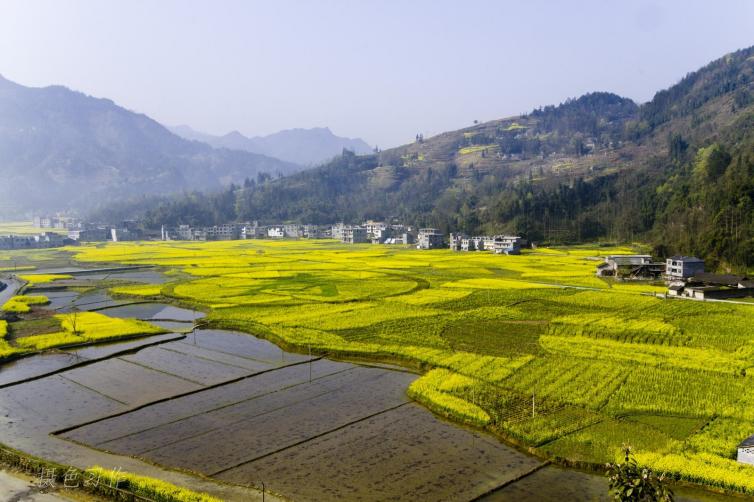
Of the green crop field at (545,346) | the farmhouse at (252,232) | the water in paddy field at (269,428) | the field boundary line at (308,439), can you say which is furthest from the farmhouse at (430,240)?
the field boundary line at (308,439)

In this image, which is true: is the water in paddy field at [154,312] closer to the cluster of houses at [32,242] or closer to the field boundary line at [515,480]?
Result: the field boundary line at [515,480]

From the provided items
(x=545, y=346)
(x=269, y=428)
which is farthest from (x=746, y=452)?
(x=269, y=428)

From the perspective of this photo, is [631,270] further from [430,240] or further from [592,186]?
[592,186]

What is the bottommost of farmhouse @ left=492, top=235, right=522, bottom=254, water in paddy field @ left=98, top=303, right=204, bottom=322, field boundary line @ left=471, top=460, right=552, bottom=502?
field boundary line @ left=471, top=460, right=552, bottom=502

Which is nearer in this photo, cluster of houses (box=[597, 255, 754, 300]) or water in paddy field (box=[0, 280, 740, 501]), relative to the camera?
water in paddy field (box=[0, 280, 740, 501])

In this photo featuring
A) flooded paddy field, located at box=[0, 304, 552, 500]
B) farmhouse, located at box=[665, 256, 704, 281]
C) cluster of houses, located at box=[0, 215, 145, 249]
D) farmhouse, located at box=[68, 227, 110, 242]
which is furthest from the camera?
farmhouse, located at box=[68, 227, 110, 242]

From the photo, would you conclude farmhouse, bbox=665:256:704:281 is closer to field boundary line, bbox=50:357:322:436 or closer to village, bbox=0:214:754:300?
village, bbox=0:214:754:300

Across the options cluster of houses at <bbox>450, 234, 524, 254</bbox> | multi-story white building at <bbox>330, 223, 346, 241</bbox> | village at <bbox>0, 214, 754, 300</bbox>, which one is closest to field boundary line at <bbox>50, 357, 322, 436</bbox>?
village at <bbox>0, 214, 754, 300</bbox>
